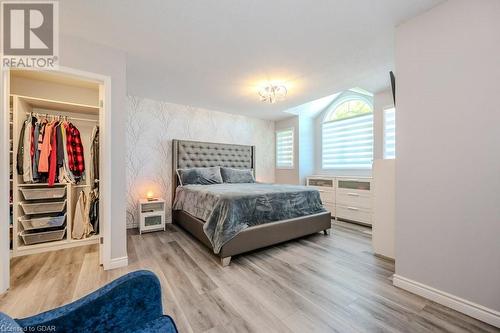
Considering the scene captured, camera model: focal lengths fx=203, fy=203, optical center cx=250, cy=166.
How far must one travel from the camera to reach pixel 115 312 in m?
0.79

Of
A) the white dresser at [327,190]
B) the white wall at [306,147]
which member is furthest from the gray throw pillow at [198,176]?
the white dresser at [327,190]

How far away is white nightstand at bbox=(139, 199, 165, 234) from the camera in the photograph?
10.5ft

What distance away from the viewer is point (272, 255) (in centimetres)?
244

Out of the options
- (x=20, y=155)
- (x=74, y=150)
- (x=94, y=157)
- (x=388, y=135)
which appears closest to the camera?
(x=20, y=155)

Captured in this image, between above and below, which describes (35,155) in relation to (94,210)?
above

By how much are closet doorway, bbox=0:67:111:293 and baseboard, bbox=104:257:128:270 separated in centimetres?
3

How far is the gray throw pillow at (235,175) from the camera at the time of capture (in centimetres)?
417

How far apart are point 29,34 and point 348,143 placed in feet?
15.5

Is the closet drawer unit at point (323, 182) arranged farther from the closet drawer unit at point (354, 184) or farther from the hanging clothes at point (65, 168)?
the hanging clothes at point (65, 168)

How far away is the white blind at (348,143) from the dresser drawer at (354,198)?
0.62m

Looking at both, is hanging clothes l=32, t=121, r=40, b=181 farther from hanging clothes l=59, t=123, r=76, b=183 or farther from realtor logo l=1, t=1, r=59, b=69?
realtor logo l=1, t=1, r=59, b=69

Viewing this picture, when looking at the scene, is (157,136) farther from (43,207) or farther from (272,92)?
(272,92)

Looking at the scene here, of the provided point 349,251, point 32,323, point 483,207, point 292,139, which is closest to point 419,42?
point 483,207

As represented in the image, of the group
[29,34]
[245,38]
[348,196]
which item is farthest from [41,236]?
[348,196]
